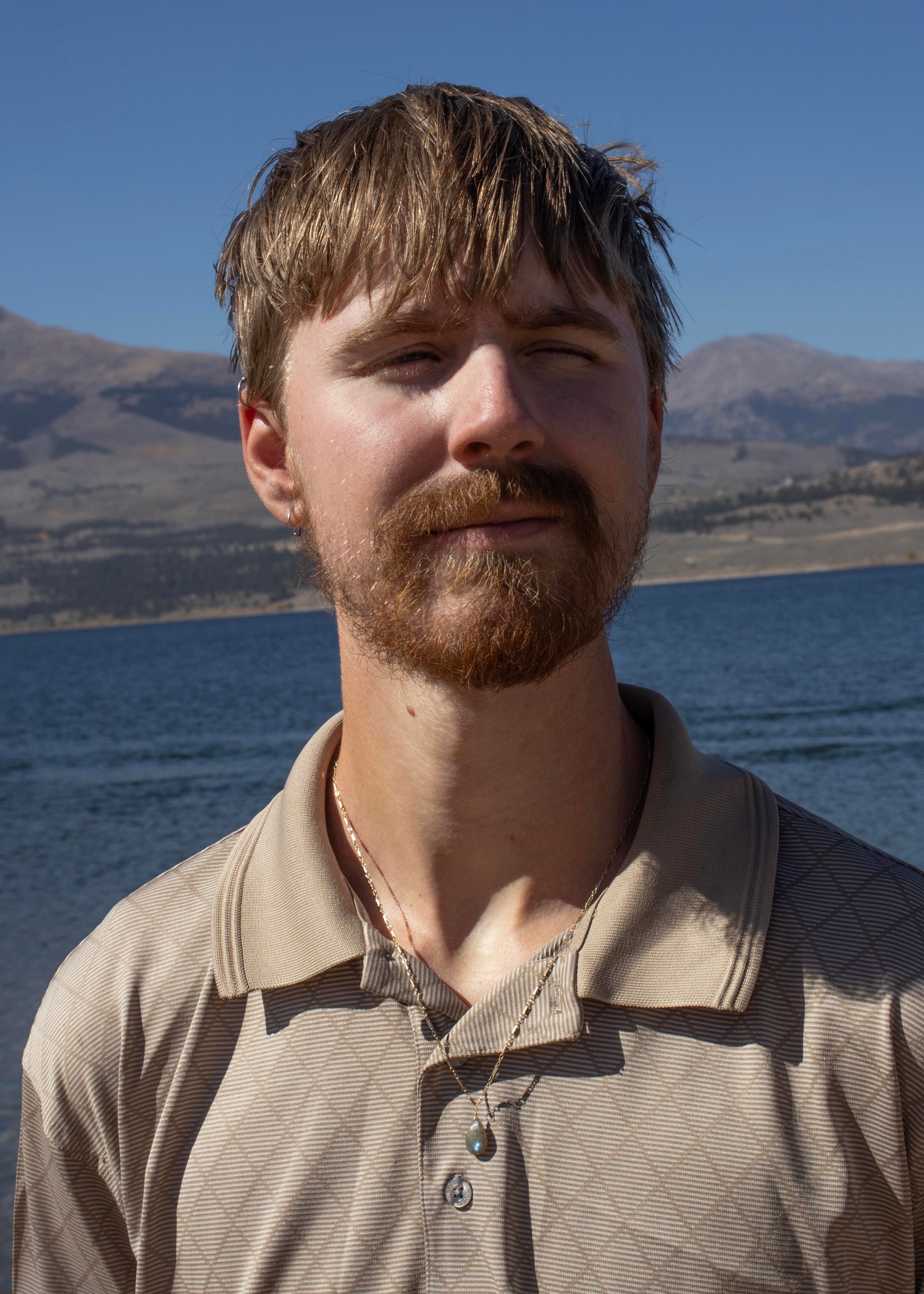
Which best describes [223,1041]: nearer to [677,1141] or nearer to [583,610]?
[677,1141]

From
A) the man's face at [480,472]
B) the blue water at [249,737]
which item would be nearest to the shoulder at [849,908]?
the man's face at [480,472]

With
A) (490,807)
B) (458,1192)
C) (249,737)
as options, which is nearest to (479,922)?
(490,807)

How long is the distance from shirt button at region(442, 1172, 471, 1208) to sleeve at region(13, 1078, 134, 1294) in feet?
1.96

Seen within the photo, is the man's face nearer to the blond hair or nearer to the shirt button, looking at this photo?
the blond hair

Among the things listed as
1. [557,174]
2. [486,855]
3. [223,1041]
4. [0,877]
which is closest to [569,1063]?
[486,855]

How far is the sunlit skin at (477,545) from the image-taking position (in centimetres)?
192

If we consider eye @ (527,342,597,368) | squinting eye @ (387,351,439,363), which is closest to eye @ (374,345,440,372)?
squinting eye @ (387,351,439,363)

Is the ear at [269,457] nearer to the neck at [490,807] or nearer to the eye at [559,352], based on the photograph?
the neck at [490,807]

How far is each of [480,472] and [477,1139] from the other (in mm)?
991

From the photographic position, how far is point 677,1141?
169cm

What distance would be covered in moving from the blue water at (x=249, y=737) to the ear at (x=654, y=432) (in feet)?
1.14

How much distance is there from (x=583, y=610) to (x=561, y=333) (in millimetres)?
462

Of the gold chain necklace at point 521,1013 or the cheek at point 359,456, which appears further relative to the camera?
the cheek at point 359,456

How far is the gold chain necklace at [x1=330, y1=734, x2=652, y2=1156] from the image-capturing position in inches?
67.9
